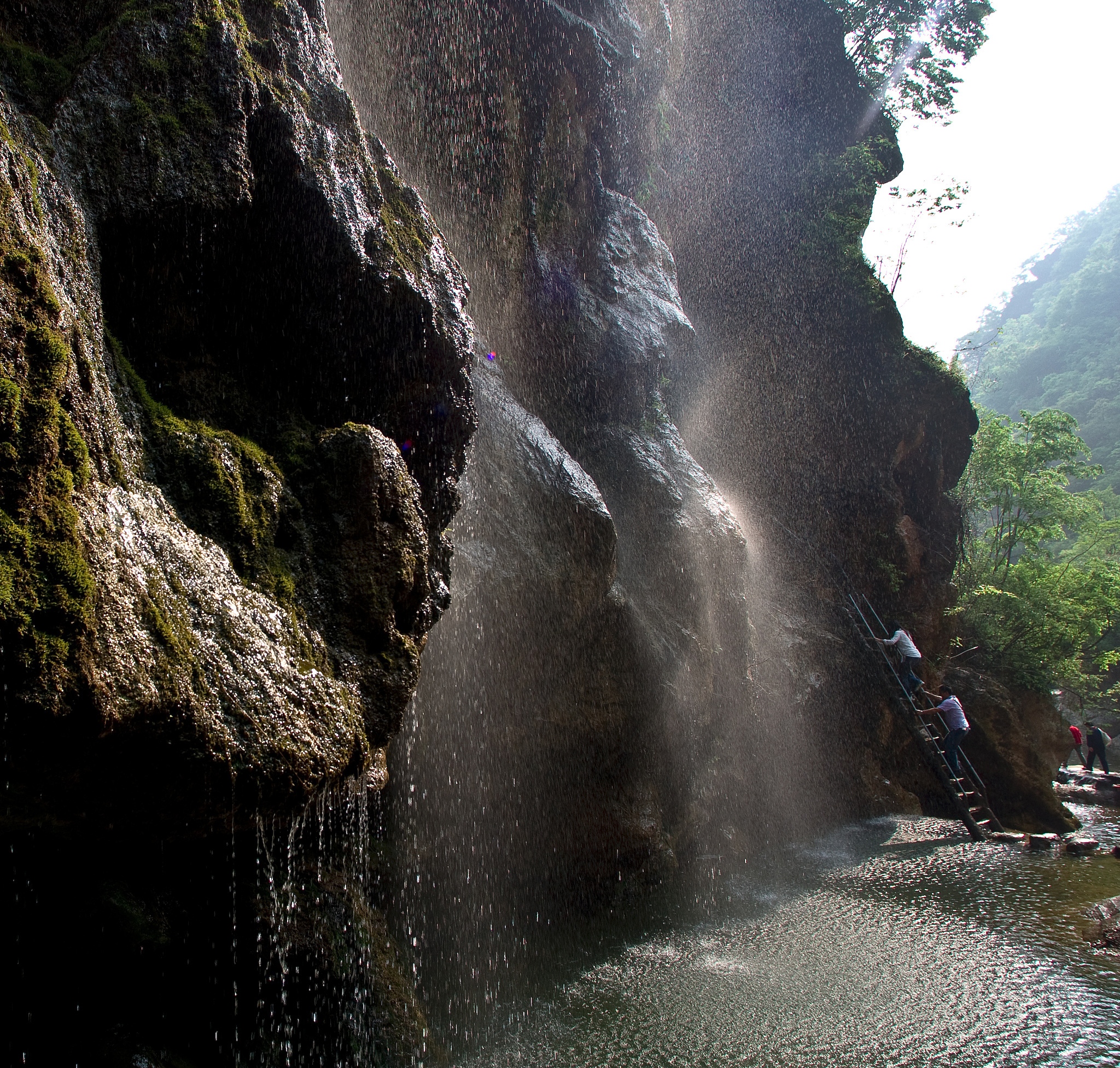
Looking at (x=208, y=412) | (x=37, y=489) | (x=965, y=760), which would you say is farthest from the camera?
(x=965, y=760)

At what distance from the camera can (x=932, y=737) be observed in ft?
41.9

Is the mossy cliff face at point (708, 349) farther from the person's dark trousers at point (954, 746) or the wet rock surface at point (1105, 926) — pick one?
the wet rock surface at point (1105, 926)

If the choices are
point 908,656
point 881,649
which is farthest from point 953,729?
point 881,649

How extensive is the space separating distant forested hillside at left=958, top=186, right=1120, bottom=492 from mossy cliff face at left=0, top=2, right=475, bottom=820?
200 feet

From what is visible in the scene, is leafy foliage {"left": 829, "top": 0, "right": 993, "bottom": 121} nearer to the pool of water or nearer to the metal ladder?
the metal ladder

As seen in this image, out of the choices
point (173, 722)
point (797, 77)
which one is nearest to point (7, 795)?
point (173, 722)

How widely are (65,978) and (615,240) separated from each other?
10.6 metres

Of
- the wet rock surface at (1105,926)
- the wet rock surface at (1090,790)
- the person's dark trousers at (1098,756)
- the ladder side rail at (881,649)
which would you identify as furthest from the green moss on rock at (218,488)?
the person's dark trousers at (1098,756)

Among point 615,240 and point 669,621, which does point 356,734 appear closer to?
point 669,621

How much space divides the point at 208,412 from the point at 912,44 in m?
23.5

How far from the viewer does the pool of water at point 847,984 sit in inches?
188

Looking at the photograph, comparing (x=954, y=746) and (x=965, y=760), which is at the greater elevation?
(x=954, y=746)

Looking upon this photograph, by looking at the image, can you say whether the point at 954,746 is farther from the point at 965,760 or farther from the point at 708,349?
the point at 708,349

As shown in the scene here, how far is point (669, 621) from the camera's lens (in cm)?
879
